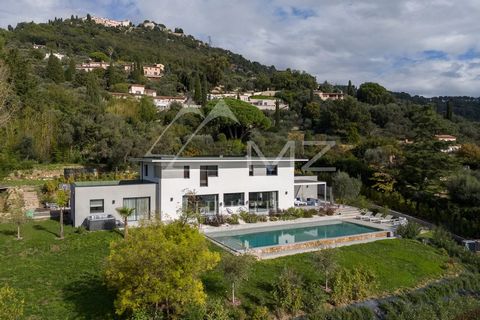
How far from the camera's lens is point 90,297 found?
38.9 ft

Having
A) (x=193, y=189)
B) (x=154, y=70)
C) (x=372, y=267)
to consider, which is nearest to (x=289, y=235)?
(x=372, y=267)

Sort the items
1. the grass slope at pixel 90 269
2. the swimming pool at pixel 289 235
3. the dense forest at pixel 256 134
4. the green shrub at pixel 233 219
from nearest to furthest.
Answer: the grass slope at pixel 90 269 → the swimming pool at pixel 289 235 → the green shrub at pixel 233 219 → the dense forest at pixel 256 134

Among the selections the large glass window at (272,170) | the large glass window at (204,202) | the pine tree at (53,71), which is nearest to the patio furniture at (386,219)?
the large glass window at (272,170)

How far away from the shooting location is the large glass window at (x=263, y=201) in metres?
24.1

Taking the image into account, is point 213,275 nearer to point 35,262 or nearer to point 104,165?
point 35,262

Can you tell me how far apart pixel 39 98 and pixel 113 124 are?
10.1 meters

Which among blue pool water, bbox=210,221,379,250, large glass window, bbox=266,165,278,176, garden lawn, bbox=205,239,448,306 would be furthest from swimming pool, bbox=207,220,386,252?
large glass window, bbox=266,165,278,176

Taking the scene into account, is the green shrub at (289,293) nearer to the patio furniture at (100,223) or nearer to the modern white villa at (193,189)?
the modern white villa at (193,189)

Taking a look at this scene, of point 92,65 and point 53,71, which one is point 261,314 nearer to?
point 53,71

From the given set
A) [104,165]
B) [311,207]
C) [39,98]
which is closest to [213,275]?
[311,207]

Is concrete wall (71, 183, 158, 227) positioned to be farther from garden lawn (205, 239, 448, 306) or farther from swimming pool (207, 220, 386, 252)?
garden lawn (205, 239, 448, 306)

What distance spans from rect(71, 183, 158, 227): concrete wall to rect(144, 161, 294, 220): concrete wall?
0.71 meters

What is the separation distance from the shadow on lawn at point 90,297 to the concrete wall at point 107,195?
22.6ft

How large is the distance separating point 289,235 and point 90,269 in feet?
33.2
